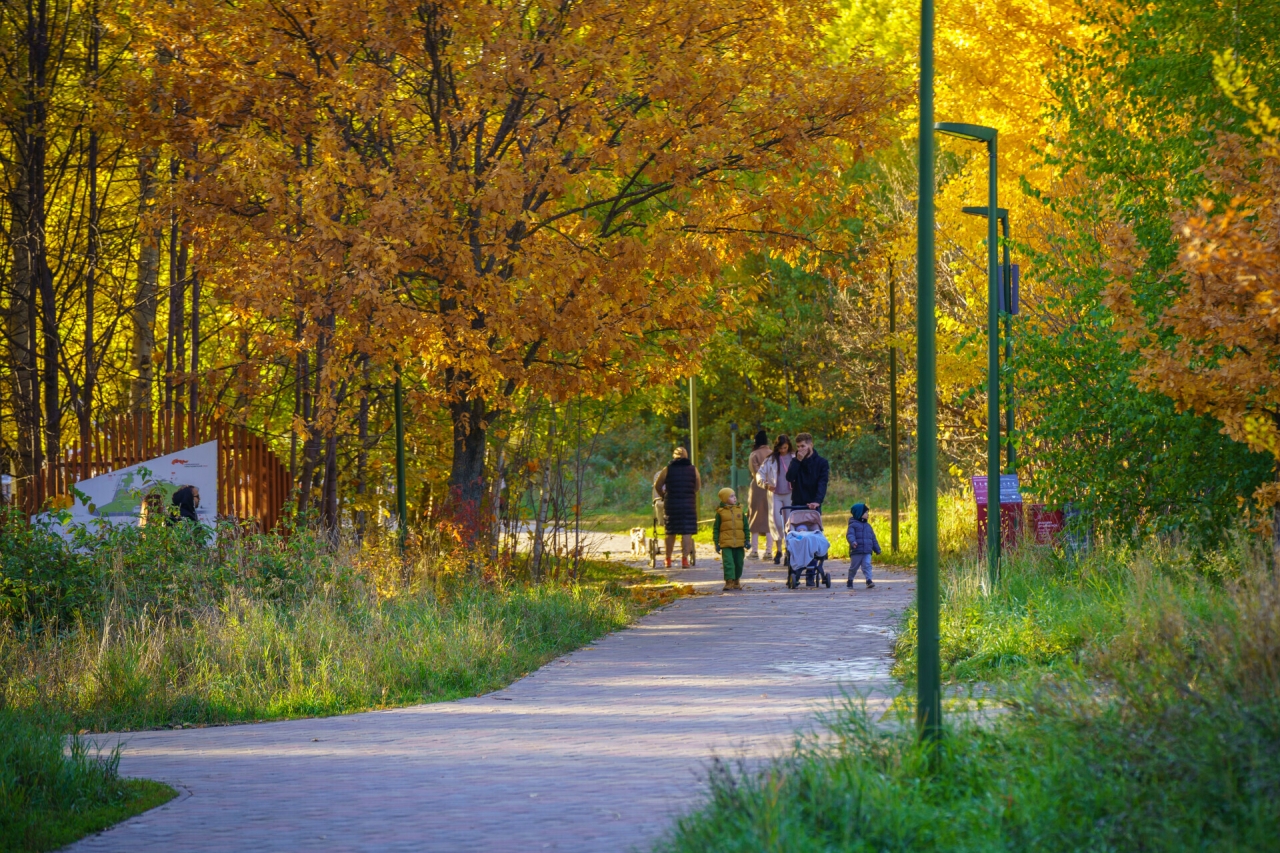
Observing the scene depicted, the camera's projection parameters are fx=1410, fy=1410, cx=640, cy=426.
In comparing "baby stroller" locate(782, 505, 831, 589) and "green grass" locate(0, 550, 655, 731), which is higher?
"baby stroller" locate(782, 505, 831, 589)

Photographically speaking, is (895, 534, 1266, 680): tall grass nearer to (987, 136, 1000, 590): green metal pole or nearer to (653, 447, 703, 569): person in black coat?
(987, 136, 1000, 590): green metal pole

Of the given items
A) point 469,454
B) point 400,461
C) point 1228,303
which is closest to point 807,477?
point 469,454

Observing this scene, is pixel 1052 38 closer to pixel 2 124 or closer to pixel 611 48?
pixel 611 48

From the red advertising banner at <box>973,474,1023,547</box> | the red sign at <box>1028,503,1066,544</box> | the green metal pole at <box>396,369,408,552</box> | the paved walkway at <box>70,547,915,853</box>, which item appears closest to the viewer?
the paved walkway at <box>70,547,915,853</box>

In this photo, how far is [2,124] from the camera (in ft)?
58.2

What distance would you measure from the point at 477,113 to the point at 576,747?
28.4 feet

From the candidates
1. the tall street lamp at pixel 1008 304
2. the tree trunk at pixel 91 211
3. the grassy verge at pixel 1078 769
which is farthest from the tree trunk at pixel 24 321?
the grassy verge at pixel 1078 769

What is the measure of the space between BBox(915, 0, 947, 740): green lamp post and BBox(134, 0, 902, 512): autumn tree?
24.1ft

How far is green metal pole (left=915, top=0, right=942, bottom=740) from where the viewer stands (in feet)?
22.4

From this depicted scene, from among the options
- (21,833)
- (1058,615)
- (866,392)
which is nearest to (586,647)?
(1058,615)

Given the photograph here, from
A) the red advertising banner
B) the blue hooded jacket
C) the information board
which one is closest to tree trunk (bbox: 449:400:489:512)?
the information board

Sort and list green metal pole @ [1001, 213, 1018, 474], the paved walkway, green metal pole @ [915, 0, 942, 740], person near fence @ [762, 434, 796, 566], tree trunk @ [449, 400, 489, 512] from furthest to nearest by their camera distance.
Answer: person near fence @ [762, 434, 796, 566]
tree trunk @ [449, 400, 489, 512]
green metal pole @ [1001, 213, 1018, 474]
green metal pole @ [915, 0, 942, 740]
the paved walkway

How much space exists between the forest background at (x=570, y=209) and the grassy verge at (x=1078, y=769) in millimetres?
3697

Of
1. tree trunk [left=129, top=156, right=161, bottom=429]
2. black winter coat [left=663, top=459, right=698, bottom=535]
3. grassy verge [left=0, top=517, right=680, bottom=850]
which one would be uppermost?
tree trunk [left=129, top=156, right=161, bottom=429]
